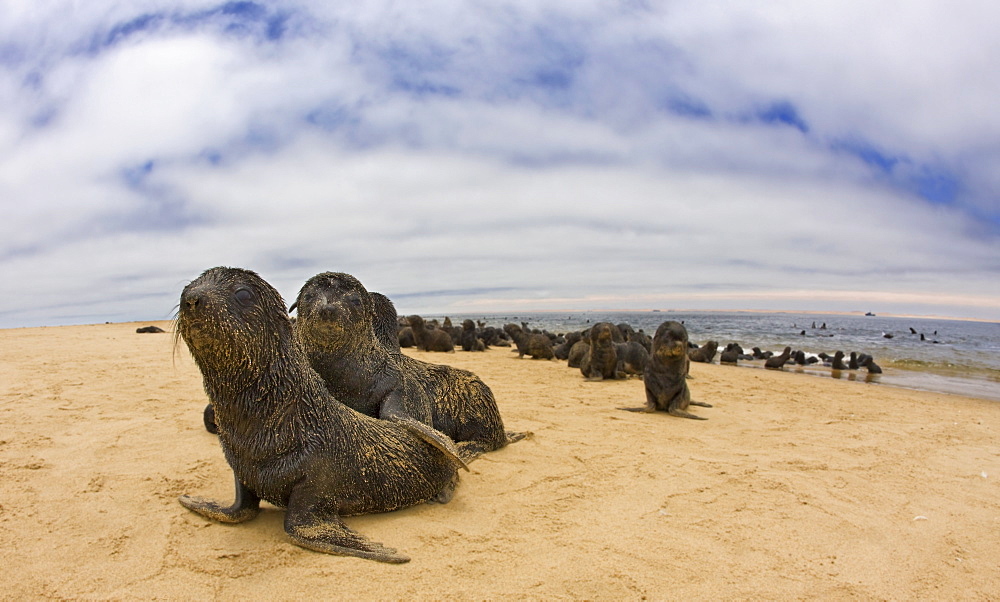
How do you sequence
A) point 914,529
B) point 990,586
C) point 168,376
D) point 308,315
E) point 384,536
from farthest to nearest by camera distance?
point 168,376 → point 308,315 → point 914,529 → point 384,536 → point 990,586

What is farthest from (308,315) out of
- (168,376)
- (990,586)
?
(168,376)

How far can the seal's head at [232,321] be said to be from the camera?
2.78 meters

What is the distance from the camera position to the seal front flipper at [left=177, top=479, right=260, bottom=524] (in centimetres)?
335

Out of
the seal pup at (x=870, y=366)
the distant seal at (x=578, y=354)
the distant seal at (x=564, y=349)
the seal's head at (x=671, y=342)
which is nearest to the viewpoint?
the seal's head at (x=671, y=342)

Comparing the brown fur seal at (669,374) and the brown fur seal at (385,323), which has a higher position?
the brown fur seal at (385,323)

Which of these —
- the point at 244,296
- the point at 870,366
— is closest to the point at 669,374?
the point at 244,296

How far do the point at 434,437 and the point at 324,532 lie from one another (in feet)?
2.91

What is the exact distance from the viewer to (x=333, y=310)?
163 inches

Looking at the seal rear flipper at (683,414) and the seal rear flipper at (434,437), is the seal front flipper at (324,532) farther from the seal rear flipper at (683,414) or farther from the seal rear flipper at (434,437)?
the seal rear flipper at (683,414)

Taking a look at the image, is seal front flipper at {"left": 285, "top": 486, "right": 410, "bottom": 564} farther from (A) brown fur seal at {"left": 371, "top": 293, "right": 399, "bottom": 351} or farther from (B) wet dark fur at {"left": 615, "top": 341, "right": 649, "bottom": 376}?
(B) wet dark fur at {"left": 615, "top": 341, "right": 649, "bottom": 376}

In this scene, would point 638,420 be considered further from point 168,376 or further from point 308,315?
point 168,376

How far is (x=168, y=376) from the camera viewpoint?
9.12 metres

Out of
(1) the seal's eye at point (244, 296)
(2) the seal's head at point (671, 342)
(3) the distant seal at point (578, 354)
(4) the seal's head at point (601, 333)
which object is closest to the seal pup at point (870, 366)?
(3) the distant seal at point (578, 354)

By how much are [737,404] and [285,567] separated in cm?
841
